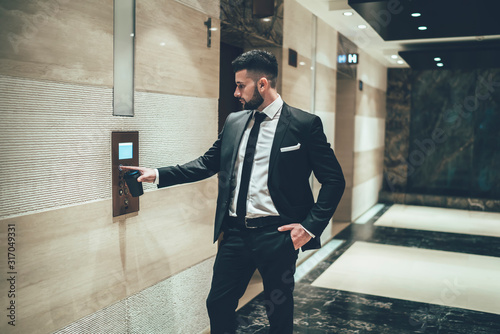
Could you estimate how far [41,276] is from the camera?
1.96 m

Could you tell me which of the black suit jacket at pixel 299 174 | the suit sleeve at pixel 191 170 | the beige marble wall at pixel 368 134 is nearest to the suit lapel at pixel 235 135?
the black suit jacket at pixel 299 174

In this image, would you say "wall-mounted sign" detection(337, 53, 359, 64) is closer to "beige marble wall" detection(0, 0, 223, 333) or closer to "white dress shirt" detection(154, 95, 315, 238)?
"beige marble wall" detection(0, 0, 223, 333)

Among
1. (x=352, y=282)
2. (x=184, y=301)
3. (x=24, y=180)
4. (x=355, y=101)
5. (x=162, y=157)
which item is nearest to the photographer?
(x=24, y=180)

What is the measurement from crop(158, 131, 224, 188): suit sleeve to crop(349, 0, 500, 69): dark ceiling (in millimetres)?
2686

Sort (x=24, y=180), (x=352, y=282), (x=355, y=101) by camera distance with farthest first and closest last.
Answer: (x=355, y=101) < (x=352, y=282) < (x=24, y=180)

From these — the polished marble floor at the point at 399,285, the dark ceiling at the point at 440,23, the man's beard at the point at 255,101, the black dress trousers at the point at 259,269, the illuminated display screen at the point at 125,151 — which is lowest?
the polished marble floor at the point at 399,285

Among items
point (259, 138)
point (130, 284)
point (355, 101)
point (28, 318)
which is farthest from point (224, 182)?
point (355, 101)

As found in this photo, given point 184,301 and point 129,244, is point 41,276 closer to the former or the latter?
point 129,244

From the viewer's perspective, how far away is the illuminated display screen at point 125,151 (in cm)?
237

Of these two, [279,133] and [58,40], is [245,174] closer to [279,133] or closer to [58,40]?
[279,133]

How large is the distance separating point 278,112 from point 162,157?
834mm

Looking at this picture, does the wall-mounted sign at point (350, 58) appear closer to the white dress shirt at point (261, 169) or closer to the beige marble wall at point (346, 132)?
the beige marble wall at point (346, 132)

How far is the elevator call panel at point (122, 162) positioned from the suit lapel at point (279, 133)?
0.77m

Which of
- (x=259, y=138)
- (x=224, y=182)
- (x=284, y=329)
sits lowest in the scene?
(x=284, y=329)
